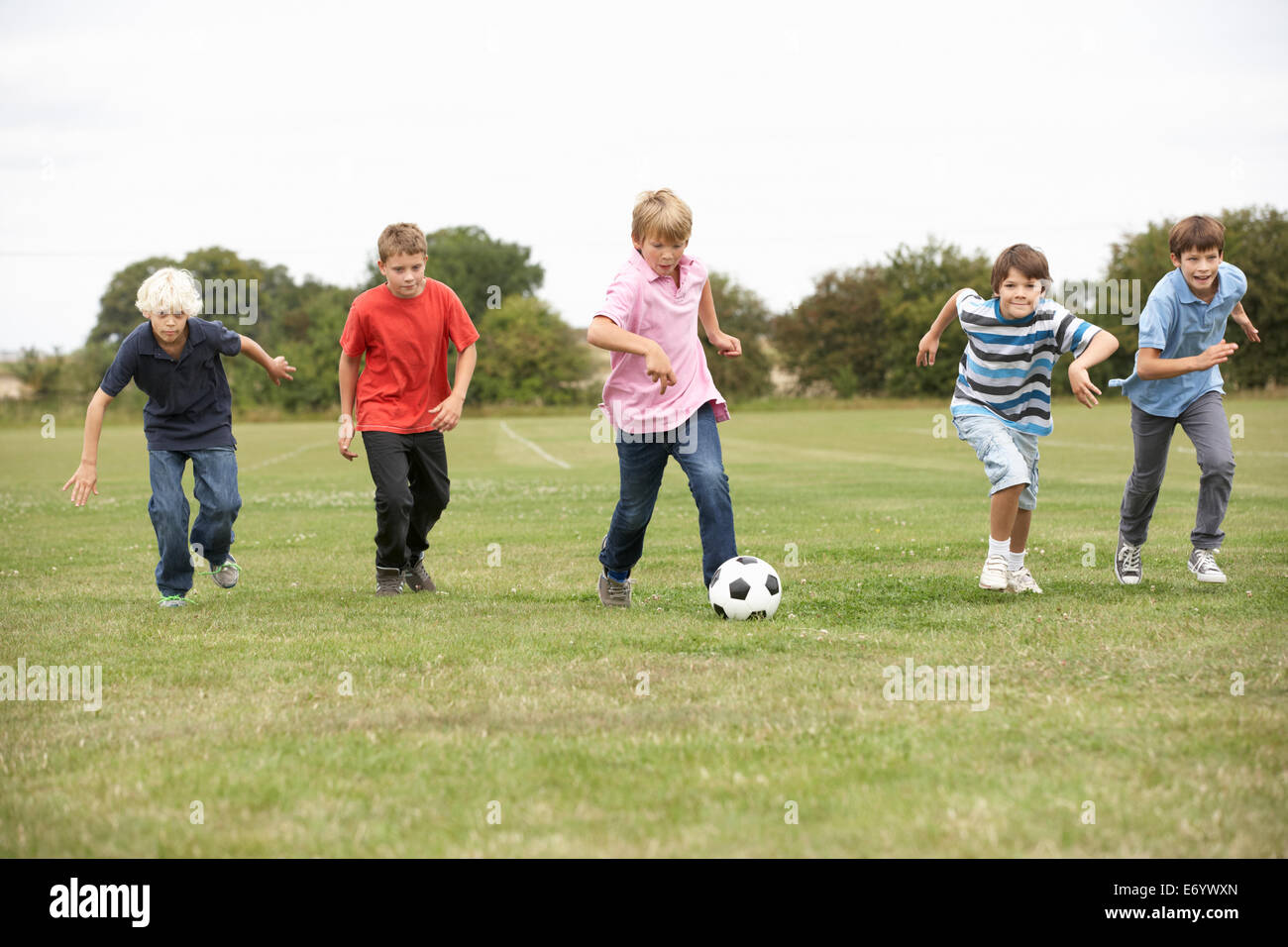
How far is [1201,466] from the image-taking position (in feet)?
25.1

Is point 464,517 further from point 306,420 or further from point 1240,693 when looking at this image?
point 306,420

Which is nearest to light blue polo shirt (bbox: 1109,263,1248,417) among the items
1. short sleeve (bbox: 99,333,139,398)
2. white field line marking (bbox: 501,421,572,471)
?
short sleeve (bbox: 99,333,139,398)

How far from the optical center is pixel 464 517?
45.3ft

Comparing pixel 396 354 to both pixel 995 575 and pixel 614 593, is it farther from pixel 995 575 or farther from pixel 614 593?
pixel 995 575

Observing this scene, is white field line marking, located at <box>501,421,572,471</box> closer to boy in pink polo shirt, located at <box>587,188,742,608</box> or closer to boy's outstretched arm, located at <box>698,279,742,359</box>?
boy's outstretched arm, located at <box>698,279,742,359</box>

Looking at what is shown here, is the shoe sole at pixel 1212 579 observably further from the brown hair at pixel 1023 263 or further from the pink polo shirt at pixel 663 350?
the pink polo shirt at pixel 663 350

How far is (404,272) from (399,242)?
185 mm

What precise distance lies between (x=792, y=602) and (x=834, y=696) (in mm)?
2424

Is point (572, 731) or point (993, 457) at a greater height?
point (993, 457)

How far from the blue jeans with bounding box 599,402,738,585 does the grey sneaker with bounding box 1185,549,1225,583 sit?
3.04 metres

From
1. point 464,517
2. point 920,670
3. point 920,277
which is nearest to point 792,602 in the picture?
point 920,670

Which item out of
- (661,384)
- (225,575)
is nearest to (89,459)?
(225,575)

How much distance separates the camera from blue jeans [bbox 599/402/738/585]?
6.58 m

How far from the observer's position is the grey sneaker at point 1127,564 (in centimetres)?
745
